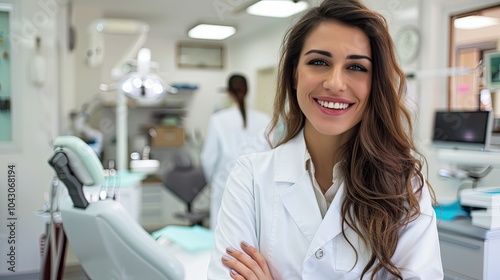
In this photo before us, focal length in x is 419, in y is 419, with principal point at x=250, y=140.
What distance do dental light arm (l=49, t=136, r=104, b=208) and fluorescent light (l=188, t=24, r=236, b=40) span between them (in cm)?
279

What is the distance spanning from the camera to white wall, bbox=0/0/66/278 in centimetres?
108

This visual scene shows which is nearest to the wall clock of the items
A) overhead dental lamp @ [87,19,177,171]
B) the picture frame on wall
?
the picture frame on wall

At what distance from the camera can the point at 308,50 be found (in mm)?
961

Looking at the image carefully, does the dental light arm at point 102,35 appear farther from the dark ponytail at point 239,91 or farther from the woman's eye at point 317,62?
the woman's eye at point 317,62

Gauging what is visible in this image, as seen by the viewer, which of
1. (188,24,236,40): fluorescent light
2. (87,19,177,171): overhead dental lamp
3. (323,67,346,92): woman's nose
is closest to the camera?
(323,67,346,92): woman's nose

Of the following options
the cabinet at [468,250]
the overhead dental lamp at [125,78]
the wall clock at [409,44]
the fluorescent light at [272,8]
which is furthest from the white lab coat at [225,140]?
the cabinet at [468,250]

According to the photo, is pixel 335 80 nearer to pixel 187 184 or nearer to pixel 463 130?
pixel 463 130

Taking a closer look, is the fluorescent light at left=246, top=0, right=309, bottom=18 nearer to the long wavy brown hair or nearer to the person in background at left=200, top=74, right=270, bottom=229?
the person in background at left=200, top=74, right=270, bottom=229

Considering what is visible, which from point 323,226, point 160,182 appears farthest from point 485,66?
point 160,182

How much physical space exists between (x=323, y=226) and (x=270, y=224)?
0.12 metres

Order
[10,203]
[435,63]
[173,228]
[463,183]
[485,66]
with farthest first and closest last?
[435,63] → [463,183] → [173,228] → [485,66] → [10,203]

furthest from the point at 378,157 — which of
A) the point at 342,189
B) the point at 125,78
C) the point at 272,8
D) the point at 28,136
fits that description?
the point at 125,78

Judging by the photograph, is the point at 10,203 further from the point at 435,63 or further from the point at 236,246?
the point at 435,63

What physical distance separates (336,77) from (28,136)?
0.82 meters
